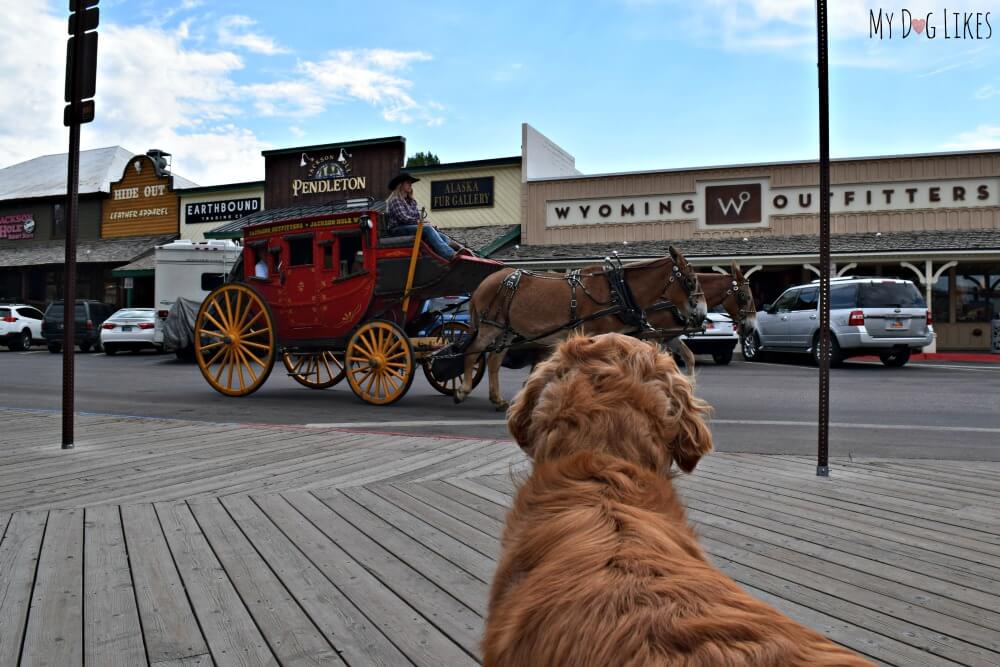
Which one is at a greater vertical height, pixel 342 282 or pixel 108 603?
pixel 342 282

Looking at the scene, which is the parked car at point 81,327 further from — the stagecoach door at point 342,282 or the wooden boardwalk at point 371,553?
the wooden boardwalk at point 371,553

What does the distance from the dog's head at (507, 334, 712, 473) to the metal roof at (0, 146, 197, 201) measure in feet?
119

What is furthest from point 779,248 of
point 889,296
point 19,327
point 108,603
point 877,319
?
point 19,327

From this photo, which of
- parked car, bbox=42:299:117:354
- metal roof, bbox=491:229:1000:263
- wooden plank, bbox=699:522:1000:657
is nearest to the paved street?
wooden plank, bbox=699:522:1000:657

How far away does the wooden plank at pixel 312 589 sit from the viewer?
227 cm

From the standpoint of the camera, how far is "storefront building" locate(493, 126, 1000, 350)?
21.9 meters

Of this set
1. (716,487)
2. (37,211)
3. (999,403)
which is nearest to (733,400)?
(999,403)

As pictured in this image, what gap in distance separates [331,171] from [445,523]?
2733cm

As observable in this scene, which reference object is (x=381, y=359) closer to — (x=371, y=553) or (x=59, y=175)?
(x=371, y=553)

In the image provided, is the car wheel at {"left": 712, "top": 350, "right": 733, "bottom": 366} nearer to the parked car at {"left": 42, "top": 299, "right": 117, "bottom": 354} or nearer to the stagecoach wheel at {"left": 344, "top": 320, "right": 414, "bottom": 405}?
the stagecoach wheel at {"left": 344, "top": 320, "right": 414, "bottom": 405}

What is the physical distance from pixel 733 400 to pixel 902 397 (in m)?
2.41

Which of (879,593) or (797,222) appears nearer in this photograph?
(879,593)

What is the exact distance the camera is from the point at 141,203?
34.0 meters

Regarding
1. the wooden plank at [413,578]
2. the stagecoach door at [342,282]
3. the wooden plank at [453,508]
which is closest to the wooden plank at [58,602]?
the wooden plank at [413,578]
